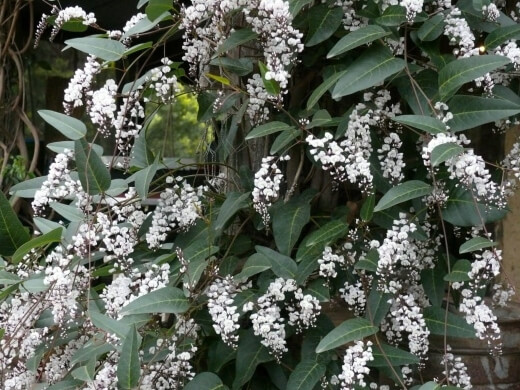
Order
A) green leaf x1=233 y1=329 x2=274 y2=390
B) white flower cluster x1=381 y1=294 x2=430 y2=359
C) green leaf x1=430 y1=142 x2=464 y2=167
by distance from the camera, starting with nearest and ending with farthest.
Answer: green leaf x1=430 y1=142 x2=464 y2=167 < white flower cluster x1=381 y1=294 x2=430 y2=359 < green leaf x1=233 y1=329 x2=274 y2=390

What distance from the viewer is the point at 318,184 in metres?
1.50

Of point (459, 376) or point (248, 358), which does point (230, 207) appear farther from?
point (459, 376)

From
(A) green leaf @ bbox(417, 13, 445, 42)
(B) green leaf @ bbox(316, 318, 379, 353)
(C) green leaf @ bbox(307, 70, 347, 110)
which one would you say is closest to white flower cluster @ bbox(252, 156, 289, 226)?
(C) green leaf @ bbox(307, 70, 347, 110)

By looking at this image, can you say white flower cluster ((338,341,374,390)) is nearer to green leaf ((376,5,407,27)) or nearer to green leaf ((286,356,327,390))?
green leaf ((286,356,327,390))

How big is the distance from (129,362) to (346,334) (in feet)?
1.14

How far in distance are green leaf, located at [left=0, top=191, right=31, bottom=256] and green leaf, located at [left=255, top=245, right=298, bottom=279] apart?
48 centimetres

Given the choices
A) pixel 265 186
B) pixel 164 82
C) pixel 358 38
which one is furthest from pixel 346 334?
pixel 164 82

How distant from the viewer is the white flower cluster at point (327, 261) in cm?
128

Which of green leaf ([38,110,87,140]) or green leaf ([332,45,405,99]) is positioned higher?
green leaf ([332,45,405,99])

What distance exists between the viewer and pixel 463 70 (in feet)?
4.00

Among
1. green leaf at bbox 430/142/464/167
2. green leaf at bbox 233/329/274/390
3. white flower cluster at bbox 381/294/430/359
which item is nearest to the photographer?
green leaf at bbox 430/142/464/167

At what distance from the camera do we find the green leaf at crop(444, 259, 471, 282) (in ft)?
4.03

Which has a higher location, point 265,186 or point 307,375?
point 265,186

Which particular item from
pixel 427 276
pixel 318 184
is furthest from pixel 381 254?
pixel 318 184
